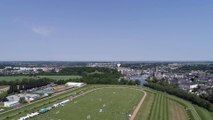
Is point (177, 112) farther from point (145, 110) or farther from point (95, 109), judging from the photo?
point (95, 109)

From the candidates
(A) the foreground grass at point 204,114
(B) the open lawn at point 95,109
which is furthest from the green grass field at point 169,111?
(B) the open lawn at point 95,109

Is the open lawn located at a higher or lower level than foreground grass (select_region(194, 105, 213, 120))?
higher

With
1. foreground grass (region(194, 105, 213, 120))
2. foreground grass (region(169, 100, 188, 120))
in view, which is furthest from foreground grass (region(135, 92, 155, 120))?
foreground grass (region(194, 105, 213, 120))

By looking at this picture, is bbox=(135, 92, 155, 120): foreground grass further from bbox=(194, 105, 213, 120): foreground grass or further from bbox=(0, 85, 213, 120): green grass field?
bbox=(194, 105, 213, 120): foreground grass

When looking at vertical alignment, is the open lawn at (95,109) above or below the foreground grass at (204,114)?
above

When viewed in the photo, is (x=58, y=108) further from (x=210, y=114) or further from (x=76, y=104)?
(x=210, y=114)

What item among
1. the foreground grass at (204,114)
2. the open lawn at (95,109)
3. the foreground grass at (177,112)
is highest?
the open lawn at (95,109)

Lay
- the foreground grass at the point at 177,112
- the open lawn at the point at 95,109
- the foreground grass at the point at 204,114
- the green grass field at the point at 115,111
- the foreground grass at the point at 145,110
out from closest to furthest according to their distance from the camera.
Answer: the open lawn at the point at 95,109
the green grass field at the point at 115,111
the foreground grass at the point at 145,110
the foreground grass at the point at 177,112
the foreground grass at the point at 204,114

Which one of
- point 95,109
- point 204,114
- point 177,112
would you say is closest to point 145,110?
point 177,112

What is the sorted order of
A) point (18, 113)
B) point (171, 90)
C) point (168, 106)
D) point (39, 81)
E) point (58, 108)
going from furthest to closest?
point (39, 81), point (171, 90), point (168, 106), point (58, 108), point (18, 113)

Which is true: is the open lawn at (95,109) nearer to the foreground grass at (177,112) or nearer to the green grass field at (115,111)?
the green grass field at (115,111)

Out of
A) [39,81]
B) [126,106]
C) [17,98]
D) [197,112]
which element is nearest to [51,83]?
[39,81]
